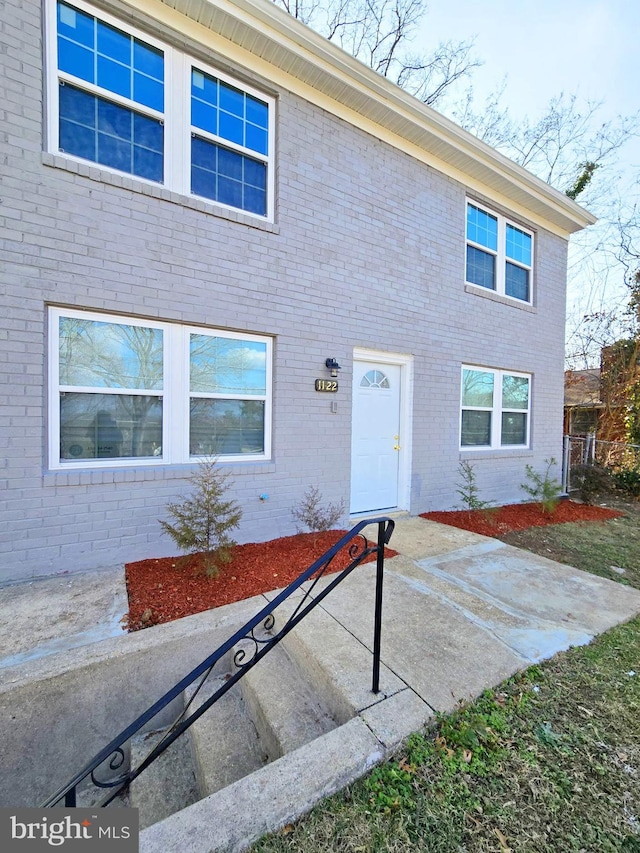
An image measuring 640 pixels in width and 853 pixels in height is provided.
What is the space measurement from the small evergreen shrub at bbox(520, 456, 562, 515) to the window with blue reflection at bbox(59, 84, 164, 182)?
23.7ft

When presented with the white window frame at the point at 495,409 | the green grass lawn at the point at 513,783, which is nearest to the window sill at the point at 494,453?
the white window frame at the point at 495,409

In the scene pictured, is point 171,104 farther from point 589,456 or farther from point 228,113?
point 589,456

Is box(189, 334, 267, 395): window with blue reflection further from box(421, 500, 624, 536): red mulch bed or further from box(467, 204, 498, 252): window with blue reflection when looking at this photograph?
box(467, 204, 498, 252): window with blue reflection

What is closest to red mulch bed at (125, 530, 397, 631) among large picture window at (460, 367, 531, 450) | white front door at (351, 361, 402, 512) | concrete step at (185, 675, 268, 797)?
concrete step at (185, 675, 268, 797)

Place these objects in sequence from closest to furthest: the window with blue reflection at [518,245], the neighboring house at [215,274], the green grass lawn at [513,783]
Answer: the green grass lawn at [513,783] → the neighboring house at [215,274] → the window with blue reflection at [518,245]

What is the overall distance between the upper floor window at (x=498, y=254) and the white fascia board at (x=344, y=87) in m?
0.36

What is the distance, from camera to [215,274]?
408 cm

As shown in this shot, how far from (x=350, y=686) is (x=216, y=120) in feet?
18.0

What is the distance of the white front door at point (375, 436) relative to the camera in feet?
17.3

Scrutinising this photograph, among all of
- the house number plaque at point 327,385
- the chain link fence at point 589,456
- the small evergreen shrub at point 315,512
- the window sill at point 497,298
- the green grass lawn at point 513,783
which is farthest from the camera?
the chain link fence at point 589,456

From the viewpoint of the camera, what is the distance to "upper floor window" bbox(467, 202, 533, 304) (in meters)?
6.51

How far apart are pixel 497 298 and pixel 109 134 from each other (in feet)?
20.2

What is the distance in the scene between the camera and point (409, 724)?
182 centimetres

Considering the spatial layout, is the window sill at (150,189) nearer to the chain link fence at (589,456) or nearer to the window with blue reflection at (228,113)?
the window with blue reflection at (228,113)
